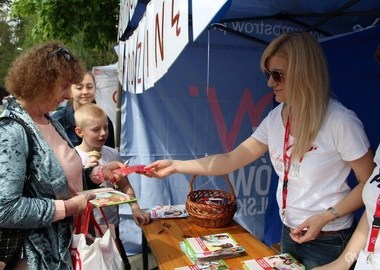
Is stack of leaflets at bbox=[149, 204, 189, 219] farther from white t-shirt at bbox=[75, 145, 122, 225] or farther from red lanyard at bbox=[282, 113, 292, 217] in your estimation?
red lanyard at bbox=[282, 113, 292, 217]

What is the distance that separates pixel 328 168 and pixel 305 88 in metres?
0.34

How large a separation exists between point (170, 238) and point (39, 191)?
854 mm

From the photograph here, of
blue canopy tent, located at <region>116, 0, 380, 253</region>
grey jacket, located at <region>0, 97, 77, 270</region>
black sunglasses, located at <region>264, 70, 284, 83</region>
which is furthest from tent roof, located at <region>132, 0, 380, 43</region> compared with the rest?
grey jacket, located at <region>0, 97, 77, 270</region>

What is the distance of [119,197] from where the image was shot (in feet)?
5.33

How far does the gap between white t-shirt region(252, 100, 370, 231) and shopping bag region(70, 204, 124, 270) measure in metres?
0.80

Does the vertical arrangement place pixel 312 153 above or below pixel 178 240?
above

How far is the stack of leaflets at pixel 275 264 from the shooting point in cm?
151

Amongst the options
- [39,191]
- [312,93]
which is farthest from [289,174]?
[39,191]

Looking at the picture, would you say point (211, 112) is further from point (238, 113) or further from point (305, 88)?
point (305, 88)

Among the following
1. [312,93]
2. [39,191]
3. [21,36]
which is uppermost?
[21,36]

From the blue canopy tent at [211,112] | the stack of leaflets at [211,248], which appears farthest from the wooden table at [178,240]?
the blue canopy tent at [211,112]

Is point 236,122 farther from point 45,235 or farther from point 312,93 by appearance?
point 45,235

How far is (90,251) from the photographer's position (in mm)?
1442

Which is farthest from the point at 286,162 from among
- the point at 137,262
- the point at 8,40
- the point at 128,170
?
the point at 8,40
